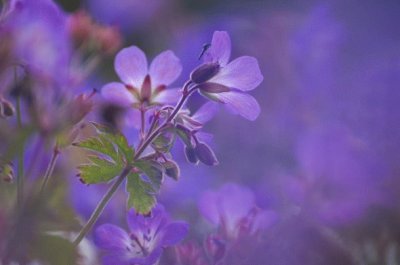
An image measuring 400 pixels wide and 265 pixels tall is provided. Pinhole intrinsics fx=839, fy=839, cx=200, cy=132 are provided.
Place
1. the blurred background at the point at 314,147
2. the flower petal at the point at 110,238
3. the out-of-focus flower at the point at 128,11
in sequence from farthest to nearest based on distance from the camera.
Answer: the out-of-focus flower at the point at 128,11 → the blurred background at the point at 314,147 → the flower petal at the point at 110,238

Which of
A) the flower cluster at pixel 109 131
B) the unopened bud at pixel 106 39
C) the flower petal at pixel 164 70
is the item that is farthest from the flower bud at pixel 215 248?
the unopened bud at pixel 106 39

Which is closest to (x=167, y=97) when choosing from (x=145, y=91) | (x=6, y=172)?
Answer: (x=145, y=91)

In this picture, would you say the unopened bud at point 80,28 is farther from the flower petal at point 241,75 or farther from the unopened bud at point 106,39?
the flower petal at point 241,75

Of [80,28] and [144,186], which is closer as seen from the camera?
[144,186]

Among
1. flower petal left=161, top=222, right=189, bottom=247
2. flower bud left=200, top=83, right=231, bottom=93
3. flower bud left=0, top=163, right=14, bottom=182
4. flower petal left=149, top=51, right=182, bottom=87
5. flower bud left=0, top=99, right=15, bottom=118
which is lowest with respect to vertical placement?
flower bud left=0, top=163, right=14, bottom=182

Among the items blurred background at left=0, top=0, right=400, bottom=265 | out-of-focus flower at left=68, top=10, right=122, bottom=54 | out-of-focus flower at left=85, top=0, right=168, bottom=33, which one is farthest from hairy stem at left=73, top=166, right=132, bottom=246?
out-of-focus flower at left=85, top=0, right=168, bottom=33

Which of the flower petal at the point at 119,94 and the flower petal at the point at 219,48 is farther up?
the flower petal at the point at 219,48

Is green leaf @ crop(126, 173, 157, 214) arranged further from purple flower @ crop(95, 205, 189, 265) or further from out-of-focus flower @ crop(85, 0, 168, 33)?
out-of-focus flower @ crop(85, 0, 168, 33)

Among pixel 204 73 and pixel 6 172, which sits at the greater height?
pixel 204 73

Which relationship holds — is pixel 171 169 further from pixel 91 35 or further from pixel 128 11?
pixel 128 11
